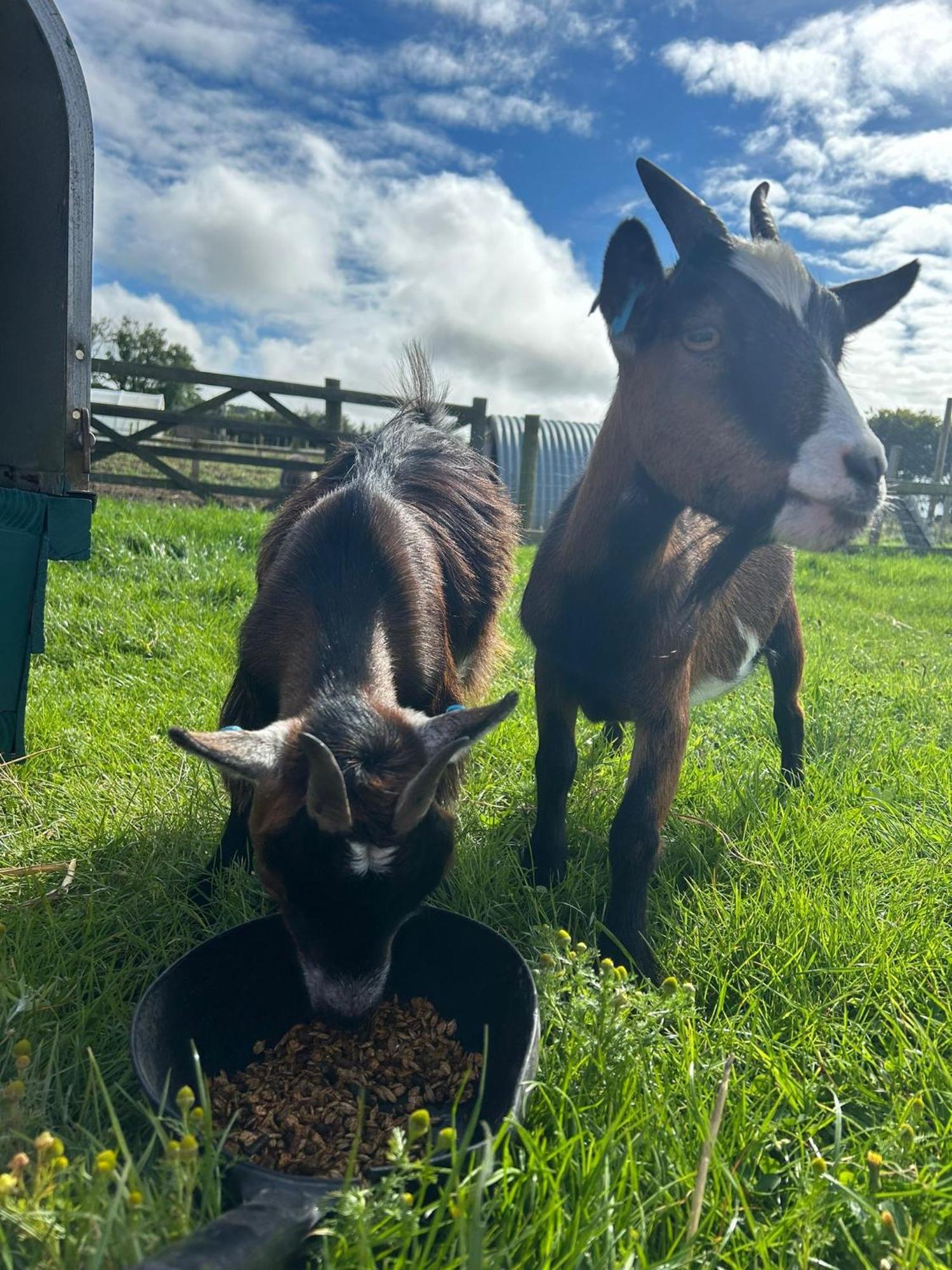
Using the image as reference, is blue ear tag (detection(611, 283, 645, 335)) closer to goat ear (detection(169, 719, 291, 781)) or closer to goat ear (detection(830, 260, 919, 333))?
goat ear (detection(830, 260, 919, 333))

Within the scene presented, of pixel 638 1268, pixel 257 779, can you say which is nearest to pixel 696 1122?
pixel 638 1268

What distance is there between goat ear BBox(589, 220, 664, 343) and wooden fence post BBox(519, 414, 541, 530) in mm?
10818

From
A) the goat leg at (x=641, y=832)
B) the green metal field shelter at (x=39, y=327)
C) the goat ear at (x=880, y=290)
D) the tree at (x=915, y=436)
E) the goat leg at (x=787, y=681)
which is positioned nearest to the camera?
the goat leg at (x=641, y=832)

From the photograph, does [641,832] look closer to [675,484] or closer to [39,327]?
[675,484]

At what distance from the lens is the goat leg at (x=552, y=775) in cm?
284

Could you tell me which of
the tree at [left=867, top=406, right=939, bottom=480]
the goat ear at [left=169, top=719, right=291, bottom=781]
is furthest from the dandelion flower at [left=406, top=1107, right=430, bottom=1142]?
the tree at [left=867, top=406, right=939, bottom=480]

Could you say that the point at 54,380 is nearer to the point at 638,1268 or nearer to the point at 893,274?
the point at 893,274

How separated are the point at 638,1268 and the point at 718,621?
2.26 meters

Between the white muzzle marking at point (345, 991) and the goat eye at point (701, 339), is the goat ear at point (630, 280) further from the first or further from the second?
the white muzzle marking at point (345, 991)

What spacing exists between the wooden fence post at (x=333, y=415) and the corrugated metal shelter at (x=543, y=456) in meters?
2.42

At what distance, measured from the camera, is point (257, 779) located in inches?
74.5

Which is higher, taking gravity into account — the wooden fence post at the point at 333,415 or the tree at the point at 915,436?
the tree at the point at 915,436

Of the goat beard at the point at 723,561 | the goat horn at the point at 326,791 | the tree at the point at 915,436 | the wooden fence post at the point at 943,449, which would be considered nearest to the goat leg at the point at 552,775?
the goat beard at the point at 723,561

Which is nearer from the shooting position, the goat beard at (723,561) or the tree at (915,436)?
the goat beard at (723,561)
